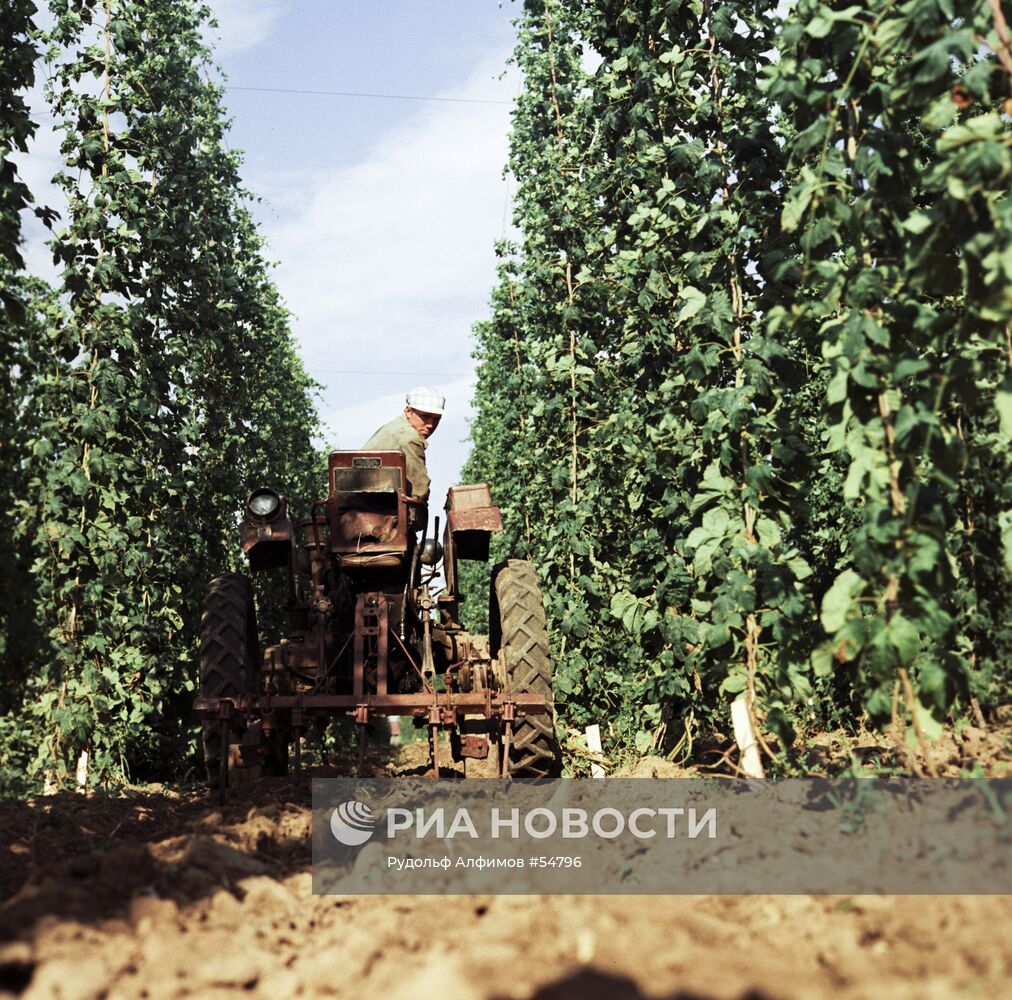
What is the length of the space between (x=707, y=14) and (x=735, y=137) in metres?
1.21

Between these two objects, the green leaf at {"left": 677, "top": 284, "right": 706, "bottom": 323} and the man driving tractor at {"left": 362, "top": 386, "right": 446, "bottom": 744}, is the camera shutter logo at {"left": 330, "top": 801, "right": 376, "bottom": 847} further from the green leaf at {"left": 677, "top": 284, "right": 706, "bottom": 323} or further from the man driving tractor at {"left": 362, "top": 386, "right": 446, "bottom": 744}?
the green leaf at {"left": 677, "top": 284, "right": 706, "bottom": 323}

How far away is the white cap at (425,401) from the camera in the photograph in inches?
371

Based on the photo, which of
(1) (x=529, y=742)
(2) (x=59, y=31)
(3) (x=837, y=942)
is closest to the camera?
(3) (x=837, y=942)

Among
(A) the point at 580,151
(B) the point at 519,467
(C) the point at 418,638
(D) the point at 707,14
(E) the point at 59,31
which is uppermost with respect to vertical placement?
(E) the point at 59,31

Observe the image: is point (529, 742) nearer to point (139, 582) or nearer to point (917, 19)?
point (917, 19)

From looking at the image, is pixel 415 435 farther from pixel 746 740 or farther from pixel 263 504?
pixel 746 740

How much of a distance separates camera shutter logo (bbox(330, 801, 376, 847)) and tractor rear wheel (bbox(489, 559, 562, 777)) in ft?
4.64

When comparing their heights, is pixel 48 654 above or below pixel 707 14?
below

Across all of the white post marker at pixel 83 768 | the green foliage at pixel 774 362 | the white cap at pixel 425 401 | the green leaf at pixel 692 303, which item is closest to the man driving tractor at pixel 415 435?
the white cap at pixel 425 401

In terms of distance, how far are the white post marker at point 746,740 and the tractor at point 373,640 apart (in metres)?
1.36

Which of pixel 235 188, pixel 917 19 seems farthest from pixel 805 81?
pixel 235 188

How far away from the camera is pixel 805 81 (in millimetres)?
6043

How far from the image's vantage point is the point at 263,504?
9562 mm

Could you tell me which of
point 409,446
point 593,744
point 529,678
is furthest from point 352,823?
point 593,744
